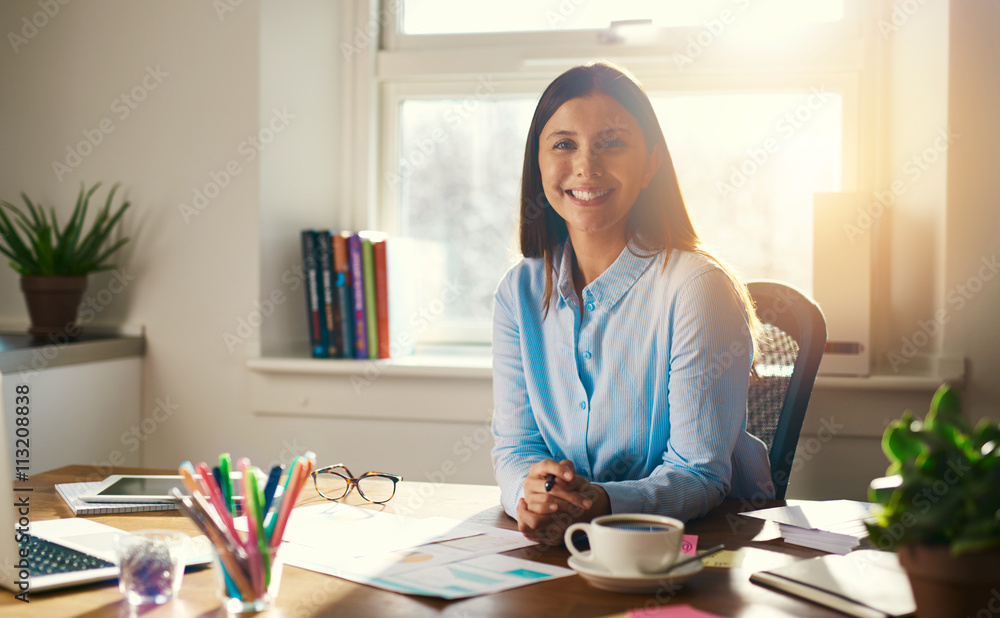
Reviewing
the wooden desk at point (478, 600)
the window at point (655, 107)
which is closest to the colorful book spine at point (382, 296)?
the window at point (655, 107)

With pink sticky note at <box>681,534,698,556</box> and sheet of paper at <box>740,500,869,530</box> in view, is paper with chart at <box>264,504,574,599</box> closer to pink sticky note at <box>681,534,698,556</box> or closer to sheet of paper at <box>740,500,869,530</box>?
pink sticky note at <box>681,534,698,556</box>

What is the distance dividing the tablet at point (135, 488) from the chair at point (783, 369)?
1011 millimetres

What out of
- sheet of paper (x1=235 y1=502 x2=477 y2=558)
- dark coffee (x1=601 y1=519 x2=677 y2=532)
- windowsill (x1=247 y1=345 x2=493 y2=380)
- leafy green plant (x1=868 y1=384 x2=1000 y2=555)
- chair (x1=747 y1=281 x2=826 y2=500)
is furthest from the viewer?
windowsill (x1=247 y1=345 x2=493 y2=380)

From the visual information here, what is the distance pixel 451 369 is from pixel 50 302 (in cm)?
110

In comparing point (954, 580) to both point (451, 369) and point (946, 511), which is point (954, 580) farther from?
point (451, 369)

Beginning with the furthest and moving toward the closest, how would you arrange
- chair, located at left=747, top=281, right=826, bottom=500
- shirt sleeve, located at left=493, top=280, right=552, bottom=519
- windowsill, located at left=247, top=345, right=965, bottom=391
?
windowsill, located at left=247, top=345, right=965, bottom=391
chair, located at left=747, top=281, right=826, bottom=500
shirt sleeve, located at left=493, top=280, right=552, bottom=519

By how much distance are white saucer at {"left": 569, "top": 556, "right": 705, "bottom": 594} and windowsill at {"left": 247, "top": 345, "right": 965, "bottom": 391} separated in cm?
131

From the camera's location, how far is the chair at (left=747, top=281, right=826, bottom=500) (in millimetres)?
1495

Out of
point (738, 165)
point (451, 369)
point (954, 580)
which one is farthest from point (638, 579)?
point (738, 165)

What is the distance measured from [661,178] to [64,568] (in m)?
1.07

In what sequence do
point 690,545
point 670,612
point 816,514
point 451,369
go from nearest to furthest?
1. point 670,612
2. point 690,545
3. point 816,514
4. point 451,369

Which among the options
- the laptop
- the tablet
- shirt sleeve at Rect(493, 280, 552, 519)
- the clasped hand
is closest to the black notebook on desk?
the clasped hand

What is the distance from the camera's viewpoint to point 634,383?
1342 mm

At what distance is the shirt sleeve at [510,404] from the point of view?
136 cm
